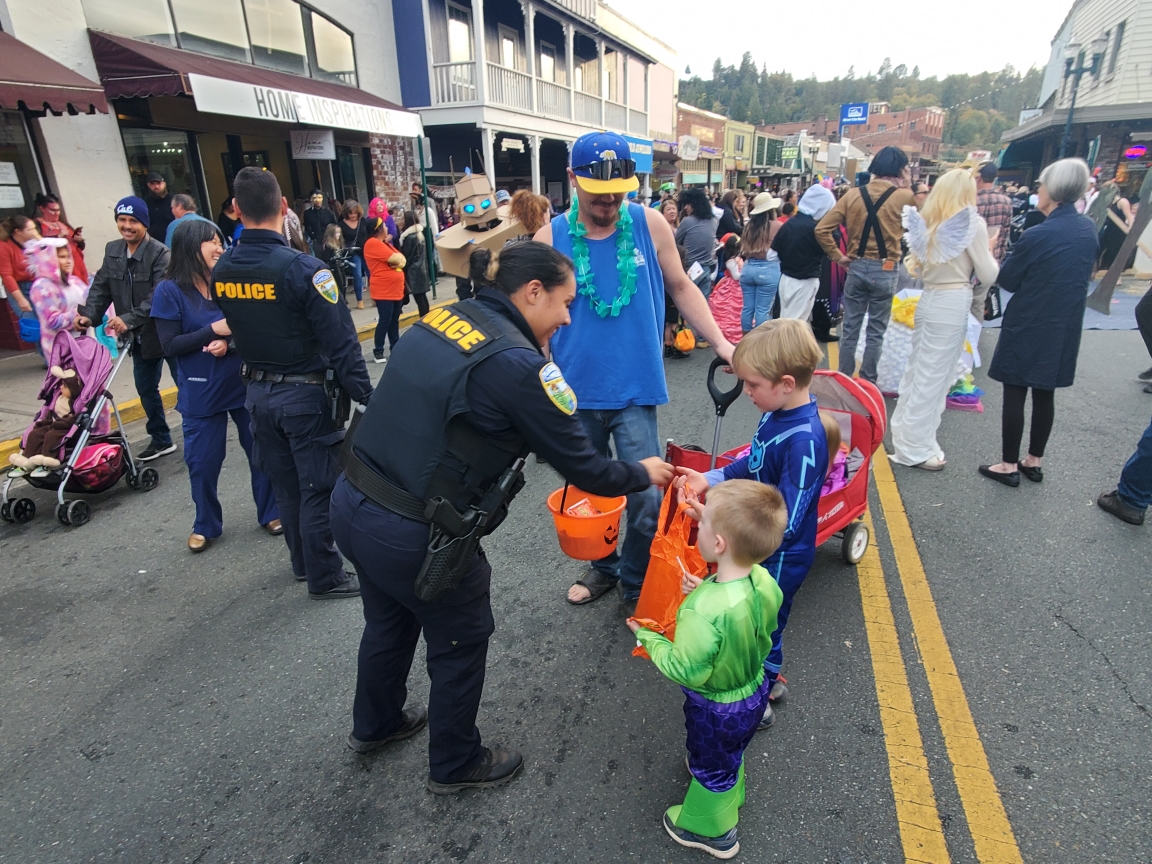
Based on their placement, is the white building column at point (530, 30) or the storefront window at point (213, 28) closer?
the storefront window at point (213, 28)

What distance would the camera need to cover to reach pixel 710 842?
2.05 meters

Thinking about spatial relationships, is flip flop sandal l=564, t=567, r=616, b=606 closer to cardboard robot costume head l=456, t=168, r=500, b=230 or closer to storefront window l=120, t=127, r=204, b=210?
cardboard robot costume head l=456, t=168, r=500, b=230

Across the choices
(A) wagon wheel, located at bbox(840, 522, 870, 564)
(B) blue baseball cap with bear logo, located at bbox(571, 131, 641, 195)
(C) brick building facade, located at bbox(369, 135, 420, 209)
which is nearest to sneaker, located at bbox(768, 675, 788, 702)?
(A) wagon wheel, located at bbox(840, 522, 870, 564)

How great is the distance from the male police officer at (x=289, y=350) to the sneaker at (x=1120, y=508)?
4.53 metres

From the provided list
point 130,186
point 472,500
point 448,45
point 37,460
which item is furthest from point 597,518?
point 448,45

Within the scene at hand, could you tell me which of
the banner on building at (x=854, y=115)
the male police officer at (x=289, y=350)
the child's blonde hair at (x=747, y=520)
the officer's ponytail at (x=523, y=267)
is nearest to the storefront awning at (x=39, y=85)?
the male police officer at (x=289, y=350)

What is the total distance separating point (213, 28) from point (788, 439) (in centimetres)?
1245

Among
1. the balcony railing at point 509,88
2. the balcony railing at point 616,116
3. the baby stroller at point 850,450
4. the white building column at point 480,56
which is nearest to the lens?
the baby stroller at point 850,450

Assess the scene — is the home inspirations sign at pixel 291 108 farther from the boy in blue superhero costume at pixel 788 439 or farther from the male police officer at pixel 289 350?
the boy in blue superhero costume at pixel 788 439

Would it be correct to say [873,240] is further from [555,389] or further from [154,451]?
[154,451]

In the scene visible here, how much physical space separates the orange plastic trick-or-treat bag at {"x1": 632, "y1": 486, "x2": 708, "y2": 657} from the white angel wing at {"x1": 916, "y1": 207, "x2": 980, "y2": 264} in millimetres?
3321

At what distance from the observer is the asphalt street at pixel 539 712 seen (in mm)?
2125

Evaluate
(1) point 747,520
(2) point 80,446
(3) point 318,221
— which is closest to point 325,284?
(1) point 747,520

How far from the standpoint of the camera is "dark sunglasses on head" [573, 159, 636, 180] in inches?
106
